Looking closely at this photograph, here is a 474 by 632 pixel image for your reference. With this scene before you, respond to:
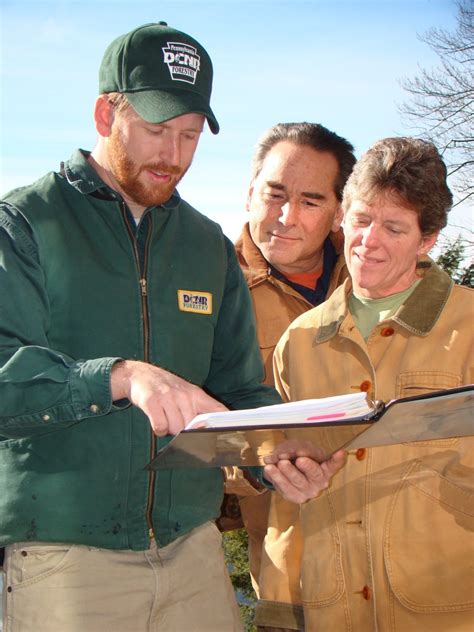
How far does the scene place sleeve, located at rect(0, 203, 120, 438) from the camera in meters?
2.26

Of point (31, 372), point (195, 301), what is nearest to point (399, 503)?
point (195, 301)

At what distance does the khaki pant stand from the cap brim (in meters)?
1.26

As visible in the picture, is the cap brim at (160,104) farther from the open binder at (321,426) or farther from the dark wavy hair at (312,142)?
the dark wavy hair at (312,142)

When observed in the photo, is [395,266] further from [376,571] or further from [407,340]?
[376,571]

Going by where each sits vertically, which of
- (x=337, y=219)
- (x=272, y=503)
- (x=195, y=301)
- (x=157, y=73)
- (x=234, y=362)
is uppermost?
(x=157, y=73)

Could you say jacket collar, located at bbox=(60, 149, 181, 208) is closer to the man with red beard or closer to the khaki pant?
the man with red beard

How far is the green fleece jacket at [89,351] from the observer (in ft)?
7.55

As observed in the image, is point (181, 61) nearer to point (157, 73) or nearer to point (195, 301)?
point (157, 73)

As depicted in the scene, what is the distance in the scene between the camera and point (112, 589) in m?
2.53

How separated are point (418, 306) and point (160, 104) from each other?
1107 mm

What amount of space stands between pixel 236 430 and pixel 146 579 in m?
0.80

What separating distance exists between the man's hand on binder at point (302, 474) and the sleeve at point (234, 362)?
0.30 meters

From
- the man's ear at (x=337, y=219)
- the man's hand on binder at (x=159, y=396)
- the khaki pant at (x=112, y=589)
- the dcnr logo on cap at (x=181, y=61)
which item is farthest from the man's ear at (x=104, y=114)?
the man's ear at (x=337, y=219)

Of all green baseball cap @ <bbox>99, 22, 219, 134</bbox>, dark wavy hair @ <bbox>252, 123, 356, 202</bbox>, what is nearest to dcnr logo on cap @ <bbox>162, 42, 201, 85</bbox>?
green baseball cap @ <bbox>99, 22, 219, 134</bbox>
